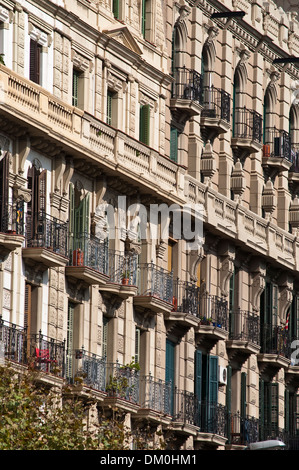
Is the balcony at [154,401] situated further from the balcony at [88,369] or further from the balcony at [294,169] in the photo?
the balcony at [294,169]

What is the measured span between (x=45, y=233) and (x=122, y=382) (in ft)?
16.1

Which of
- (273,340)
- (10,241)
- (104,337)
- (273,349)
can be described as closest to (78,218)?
(104,337)

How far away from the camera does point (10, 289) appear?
5981 cm

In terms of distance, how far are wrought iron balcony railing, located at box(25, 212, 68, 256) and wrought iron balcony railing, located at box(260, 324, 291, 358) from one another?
1733cm

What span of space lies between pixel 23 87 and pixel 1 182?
2719mm

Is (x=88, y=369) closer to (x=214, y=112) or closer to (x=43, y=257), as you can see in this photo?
(x=43, y=257)

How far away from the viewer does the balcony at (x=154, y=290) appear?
221 feet

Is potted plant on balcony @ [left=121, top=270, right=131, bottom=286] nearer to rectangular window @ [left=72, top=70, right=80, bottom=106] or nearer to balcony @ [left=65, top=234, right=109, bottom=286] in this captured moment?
balcony @ [left=65, top=234, right=109, bottom=286]

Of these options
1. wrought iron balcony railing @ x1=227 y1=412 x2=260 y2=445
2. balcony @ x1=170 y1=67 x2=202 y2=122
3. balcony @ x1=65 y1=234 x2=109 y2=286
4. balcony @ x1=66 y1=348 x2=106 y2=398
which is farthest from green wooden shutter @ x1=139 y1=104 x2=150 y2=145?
wrought iron balcony railing @ x1=227 y1=412 x2=260 y2=445

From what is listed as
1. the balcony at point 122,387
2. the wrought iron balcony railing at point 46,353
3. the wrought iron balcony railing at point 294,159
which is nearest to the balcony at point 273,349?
the wrought iron balcony railing at point 294,159

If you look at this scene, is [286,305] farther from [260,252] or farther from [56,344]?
[56,344]

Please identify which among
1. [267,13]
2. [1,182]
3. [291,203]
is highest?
[267,13]

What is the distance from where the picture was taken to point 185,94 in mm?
72688
